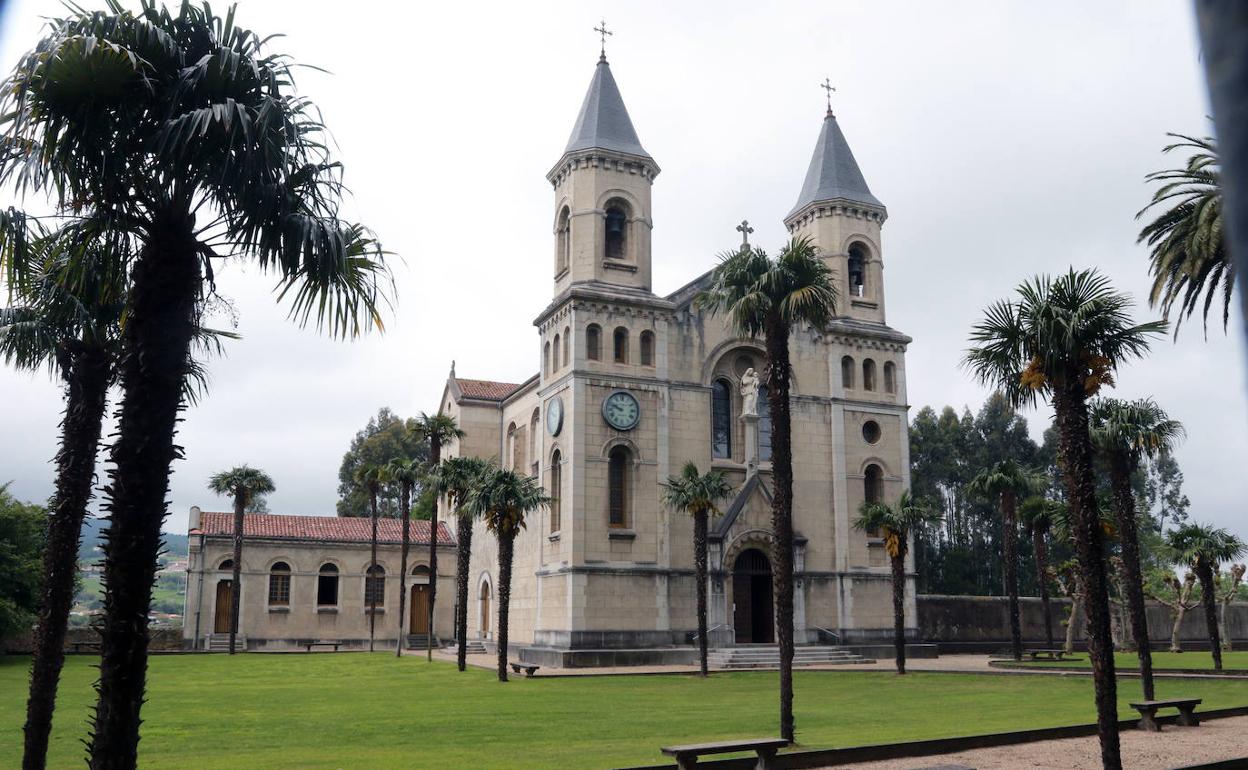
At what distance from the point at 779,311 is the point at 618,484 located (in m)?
20.0

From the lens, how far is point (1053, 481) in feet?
255

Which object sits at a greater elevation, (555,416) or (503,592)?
(555,416)

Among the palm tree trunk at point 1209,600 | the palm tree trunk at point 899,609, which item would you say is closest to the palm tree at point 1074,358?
the palm tree trunk at point 899,609

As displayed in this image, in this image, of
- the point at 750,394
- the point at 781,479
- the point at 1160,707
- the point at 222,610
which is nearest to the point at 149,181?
the point at 781,479

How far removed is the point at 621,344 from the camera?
4031cm

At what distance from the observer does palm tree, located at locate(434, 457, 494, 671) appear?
34.8 m

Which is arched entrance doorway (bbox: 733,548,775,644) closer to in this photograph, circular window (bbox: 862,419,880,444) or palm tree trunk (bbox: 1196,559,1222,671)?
circular window (bbox: 862,419,880,444)

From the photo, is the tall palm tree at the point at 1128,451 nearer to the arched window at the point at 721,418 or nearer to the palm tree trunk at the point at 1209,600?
the palm tree trunk at the point at 1209,600

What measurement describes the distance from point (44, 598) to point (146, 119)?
217 inches

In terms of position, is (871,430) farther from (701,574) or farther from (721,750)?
(721,750)

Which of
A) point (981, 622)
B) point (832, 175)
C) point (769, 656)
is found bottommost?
point (769, 656)

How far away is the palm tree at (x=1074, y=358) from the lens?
14.0 meters


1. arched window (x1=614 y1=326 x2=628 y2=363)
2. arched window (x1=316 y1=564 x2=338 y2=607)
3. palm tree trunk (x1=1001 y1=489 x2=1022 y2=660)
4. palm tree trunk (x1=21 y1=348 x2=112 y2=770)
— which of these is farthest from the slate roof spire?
palm tree trunk (x1=21 y1=348 x2=112 y2=770)

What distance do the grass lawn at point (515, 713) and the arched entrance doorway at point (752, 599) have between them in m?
6.22
